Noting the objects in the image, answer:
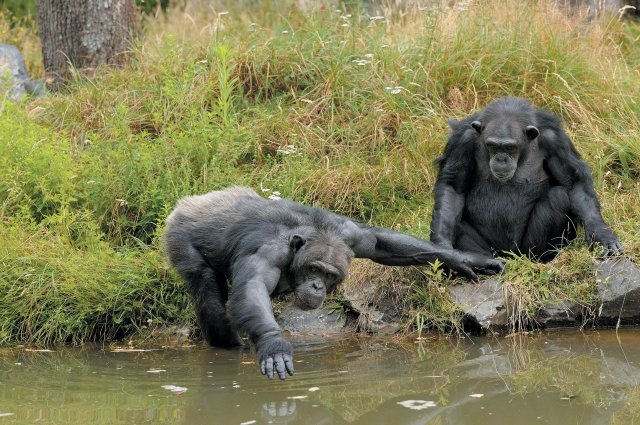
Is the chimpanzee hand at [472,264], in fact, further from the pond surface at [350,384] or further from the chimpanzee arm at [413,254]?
the pond surface at [350,384]

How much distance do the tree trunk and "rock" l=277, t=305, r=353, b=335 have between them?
452 centimetres

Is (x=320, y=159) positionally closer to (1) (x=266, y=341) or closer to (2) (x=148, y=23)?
(1) (x=266, y=341)

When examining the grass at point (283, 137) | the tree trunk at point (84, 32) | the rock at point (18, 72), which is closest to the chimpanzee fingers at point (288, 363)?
the grass at point (283, 137)

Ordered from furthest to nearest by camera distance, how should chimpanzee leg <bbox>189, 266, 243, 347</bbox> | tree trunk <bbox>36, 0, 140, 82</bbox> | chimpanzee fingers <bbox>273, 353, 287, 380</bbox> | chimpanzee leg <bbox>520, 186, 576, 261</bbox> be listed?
1. tree trunk <bbox>36, 0, 140, 82</bbox>
2. chimpanzee leg <bbox>520, 186, 576, 261</bbox>
3. chimpanzee leg <bbox>189, 266, 243, 347</bbox>
4. chimpanzee fingers <bbox>273, 353, 287, 380</bbox>

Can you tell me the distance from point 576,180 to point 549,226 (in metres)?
0.41

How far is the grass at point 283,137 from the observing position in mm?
7684

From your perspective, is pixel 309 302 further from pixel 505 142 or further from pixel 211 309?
pixel 505 142

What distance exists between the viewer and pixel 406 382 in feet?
19.7

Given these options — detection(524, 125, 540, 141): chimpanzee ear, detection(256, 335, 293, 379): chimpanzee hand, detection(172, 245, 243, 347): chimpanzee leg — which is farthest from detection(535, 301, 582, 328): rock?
detection(256, 335, 293, 379): chimpanzee hand

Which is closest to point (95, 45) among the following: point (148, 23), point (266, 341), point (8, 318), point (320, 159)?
point (148, 23)

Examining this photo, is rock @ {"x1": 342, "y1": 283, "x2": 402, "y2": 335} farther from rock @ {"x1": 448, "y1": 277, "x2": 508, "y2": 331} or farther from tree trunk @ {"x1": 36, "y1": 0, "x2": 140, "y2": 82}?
tree trunk @ {"x1": 36, "y1": 0, "x2": 140, "y2": 82}

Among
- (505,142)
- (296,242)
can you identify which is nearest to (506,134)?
(505,142)

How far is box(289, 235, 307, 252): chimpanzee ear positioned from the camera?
21.5 ft

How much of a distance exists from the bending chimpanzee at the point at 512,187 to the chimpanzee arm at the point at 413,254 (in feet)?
0.78
